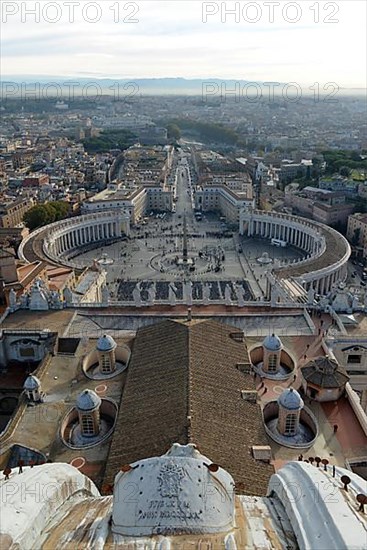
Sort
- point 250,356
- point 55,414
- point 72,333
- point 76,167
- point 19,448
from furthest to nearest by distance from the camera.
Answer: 1. point 76,167
2. point 72,333
3. point 250,356
4. point 55,414
5. point 19,448

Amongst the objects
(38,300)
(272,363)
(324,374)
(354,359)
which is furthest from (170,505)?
(38,300)

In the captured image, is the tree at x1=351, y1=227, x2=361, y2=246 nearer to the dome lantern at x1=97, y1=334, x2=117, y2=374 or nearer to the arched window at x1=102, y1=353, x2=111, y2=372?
the dome lantern at x1=97, y1=334, x2=117, y2=374

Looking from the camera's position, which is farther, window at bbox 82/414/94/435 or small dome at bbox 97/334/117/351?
small dome at bbox 97/334/117/351

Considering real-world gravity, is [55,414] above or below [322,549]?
below

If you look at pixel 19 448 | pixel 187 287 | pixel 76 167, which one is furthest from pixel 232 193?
pixel 19 448

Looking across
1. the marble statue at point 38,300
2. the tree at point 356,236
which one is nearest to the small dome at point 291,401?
the marble statue at point 38,300

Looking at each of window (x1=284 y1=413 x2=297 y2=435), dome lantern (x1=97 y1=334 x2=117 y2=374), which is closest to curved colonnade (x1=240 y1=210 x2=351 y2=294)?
dome lantern (x1=97 y1=334 x2=117 y2=374)

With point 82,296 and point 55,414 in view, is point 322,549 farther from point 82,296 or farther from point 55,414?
point 82,296
